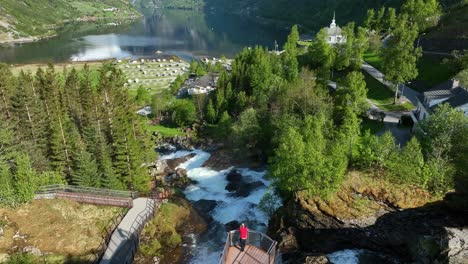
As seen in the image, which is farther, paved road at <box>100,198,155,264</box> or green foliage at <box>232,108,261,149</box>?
green foliage at <box>232,108,261,149</box>

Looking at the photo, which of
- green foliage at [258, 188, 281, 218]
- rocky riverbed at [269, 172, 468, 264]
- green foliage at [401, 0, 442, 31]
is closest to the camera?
rocky riverbed at [269, 172, 468, 264]

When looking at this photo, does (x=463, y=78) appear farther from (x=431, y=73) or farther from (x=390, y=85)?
(x=390, y=85)

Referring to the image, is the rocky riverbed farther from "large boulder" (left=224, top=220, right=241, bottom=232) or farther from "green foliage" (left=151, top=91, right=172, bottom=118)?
"green foliage" (left=151, top=91, right=172, bottom=118)

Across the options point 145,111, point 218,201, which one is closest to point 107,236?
point 218,201

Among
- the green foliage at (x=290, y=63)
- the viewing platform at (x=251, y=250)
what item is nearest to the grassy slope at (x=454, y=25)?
the green foliage at (x=290, y=63)

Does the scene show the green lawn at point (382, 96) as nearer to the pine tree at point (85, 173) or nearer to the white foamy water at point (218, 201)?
the white foamy water at point (218, 201)

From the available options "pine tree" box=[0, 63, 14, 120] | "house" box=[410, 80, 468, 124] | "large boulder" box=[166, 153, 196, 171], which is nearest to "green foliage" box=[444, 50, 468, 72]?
"house" box=[410, 80, 468, 124]
